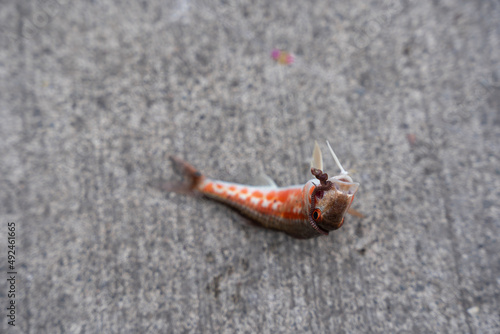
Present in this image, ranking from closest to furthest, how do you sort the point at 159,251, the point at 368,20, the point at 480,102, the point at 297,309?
the point at 297,309, the point at 159,251, the point at 480,102, the point at 368,20

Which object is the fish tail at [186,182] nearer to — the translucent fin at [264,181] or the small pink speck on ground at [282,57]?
the translucent fin at [264,181]

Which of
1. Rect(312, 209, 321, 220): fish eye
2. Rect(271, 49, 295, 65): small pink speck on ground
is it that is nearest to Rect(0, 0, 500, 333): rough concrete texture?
Rect(271, 49, 295, 65): small pink speck on ground

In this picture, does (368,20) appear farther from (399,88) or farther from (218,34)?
(218,34)

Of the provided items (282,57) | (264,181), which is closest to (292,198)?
(264,181)

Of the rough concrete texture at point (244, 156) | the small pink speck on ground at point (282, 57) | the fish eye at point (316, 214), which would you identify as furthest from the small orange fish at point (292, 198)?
the small pink speck on ground at point (282, 57)

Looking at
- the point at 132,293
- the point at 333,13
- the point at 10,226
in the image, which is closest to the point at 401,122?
the point at 333,13

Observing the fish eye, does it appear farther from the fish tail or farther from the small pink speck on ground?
the small pink speck on ground
